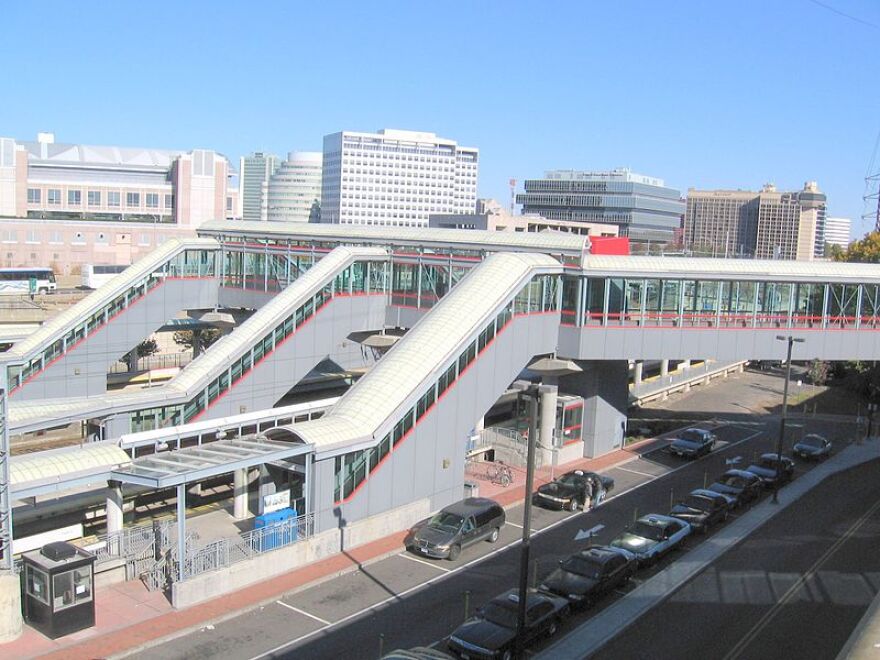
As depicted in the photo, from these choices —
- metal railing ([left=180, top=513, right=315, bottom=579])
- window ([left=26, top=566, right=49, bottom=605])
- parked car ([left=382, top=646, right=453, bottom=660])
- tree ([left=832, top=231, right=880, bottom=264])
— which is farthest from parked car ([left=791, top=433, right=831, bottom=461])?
tree ([left=832, top=231, right=880, bottom=264])

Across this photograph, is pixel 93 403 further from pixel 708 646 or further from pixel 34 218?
pixel 34 218

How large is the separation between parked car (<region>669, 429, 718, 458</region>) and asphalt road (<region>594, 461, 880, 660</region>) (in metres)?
7.77

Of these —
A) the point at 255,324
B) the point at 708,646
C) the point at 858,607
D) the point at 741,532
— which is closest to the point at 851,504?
the point at 741,532

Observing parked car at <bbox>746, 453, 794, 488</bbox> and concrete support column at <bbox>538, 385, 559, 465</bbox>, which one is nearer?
parked car at <bbox>746, 453, 794, 488</bbox>

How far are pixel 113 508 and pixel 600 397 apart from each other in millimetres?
21955

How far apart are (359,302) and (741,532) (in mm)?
19283

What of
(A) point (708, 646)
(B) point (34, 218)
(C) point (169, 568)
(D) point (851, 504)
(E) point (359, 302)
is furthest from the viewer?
(B) point (34, 218)

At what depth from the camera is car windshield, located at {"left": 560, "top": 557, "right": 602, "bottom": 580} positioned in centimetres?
2206

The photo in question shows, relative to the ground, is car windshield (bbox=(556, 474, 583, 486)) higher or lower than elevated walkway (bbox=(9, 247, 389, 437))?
lower

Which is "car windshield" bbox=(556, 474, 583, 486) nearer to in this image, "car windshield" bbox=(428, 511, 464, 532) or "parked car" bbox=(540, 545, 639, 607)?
"car windshield" bbox=(428, 511, 464, 532)

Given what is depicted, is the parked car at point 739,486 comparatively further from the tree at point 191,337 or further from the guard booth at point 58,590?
the tree at point 191,337

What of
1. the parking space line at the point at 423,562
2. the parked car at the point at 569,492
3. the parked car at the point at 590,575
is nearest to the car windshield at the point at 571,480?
the parked car at the point at 569,492

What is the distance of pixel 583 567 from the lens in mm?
22359

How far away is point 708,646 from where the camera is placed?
19.4 metres
